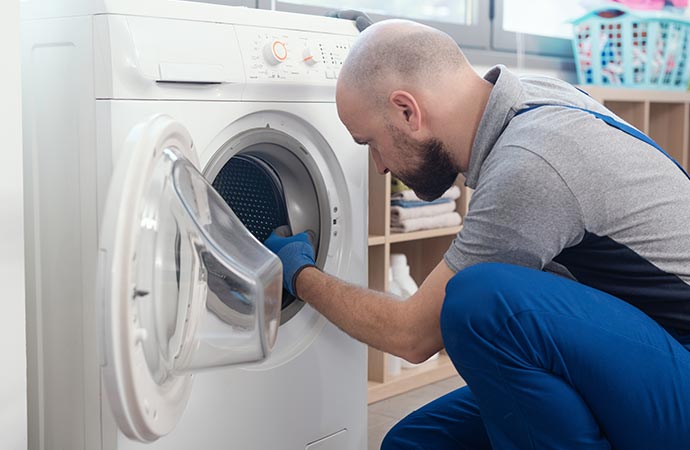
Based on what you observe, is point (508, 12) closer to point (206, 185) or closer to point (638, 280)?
point (638, 280)

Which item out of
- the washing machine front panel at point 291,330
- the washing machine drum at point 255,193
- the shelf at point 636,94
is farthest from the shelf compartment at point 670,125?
the washing machine drum at point 255,193

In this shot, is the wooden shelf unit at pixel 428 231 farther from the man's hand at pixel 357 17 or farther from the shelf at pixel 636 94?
the man's hand at pixel 357 17

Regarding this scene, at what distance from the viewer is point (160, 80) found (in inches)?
56.0

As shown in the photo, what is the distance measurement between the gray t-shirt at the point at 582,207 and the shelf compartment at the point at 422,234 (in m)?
0.98

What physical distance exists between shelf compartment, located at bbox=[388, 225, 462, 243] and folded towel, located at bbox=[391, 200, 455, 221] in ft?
0.16

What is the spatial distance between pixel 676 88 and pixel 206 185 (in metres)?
2.73

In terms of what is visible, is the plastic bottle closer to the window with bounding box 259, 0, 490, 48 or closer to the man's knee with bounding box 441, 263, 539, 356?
the window with bounding box 259, 0, 490, 48

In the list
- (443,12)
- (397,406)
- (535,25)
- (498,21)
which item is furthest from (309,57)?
(535,25)

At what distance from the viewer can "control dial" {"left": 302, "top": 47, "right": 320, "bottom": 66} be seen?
1690 mm

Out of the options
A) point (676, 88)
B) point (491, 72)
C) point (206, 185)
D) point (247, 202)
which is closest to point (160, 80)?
point (206, 185)

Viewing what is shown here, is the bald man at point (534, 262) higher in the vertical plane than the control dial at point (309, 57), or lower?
lower

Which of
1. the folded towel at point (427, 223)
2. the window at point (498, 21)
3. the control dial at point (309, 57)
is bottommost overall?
the folded towel at point (427, 223)

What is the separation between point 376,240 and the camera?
2395 mm

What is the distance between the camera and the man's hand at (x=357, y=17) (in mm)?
1881
